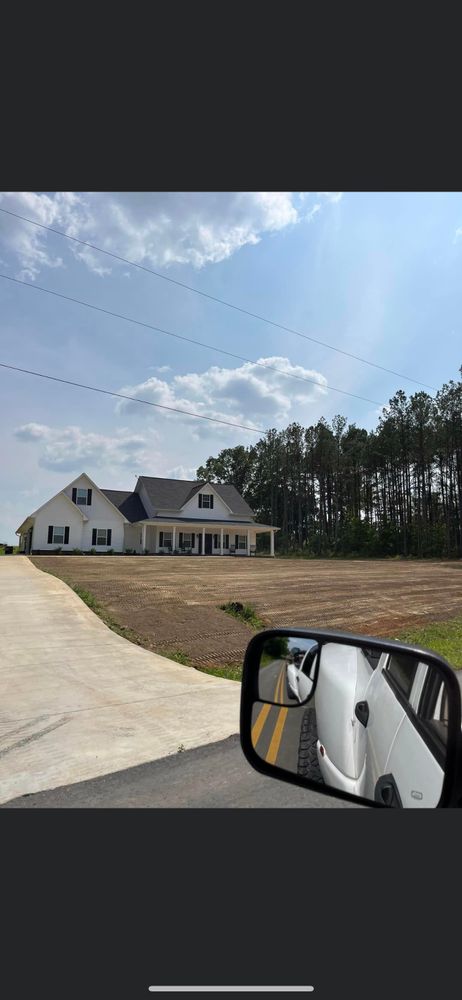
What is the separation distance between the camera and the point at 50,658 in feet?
25.6

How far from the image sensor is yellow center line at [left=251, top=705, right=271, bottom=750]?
1.88 meters

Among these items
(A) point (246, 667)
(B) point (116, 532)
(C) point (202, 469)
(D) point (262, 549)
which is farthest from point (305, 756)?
(C) point (202, 469)

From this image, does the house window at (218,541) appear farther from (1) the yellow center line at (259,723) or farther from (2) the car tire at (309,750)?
(2) the car tire at (309,750)

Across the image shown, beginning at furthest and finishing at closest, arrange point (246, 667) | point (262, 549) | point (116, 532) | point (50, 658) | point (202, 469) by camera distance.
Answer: point (202, 469) → point (262, 549) → point (116, 532) → point (50, 658) → point (246, 667)

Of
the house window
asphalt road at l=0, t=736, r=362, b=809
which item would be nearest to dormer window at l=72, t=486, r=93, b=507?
the house window

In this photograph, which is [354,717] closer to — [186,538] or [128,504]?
[186,538]

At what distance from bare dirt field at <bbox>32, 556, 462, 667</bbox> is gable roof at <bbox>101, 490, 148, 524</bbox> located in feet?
63.0

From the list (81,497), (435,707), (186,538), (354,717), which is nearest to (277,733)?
(354,717)

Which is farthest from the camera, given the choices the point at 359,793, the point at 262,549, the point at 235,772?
the point at 262,549

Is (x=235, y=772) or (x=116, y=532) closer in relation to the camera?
(x=235, y=772)

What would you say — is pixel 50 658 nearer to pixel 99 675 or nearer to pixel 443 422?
pixel 99 675

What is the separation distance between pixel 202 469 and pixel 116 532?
1676 inches

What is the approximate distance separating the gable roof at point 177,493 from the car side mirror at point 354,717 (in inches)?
1443

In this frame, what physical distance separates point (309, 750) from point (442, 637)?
9.08 meters
